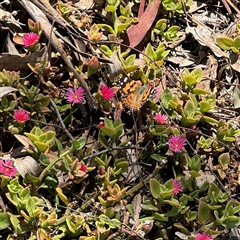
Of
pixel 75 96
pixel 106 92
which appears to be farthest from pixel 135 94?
pixel 75 96

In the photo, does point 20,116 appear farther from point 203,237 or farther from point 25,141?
point 203,237

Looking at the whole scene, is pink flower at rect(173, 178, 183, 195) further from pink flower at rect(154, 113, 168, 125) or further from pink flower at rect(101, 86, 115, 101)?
pink flower at rect(101, 86, 115, 101)

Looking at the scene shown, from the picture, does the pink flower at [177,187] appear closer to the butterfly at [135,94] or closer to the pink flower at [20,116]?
the butterfly at [135,94]

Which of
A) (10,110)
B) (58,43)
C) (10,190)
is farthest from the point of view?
(58,43)

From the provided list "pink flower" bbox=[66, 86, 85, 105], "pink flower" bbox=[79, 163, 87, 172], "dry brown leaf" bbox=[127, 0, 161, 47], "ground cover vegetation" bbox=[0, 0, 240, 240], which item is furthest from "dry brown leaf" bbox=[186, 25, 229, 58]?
"pink flower" bbox=[79, 163, 87, 172]

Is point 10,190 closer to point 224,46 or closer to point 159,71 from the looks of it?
point 159,71

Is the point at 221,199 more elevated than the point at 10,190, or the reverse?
the point at 10,190

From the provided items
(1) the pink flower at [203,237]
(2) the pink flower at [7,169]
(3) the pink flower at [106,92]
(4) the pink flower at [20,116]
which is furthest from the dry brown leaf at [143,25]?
(1) the pink flower at [203,237]

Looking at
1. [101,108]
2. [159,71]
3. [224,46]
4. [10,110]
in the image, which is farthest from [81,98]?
[224,46]
